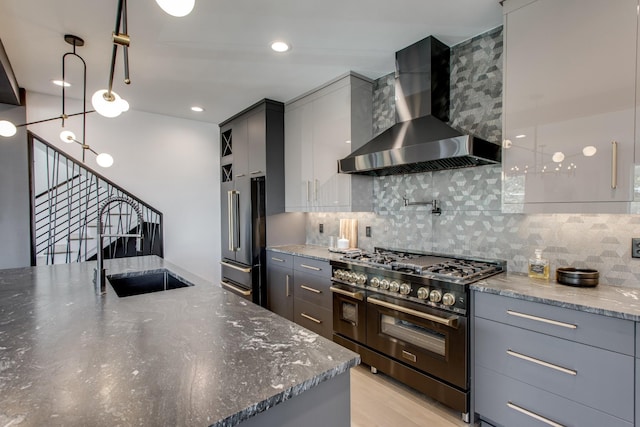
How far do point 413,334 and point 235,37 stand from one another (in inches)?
99.3

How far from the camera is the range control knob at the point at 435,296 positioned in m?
1.96

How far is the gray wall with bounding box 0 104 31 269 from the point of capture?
11.0ft

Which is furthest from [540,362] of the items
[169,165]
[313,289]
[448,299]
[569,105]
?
[169,165]

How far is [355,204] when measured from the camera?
2988 millimetres

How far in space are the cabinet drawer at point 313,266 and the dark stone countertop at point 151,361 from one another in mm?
1346

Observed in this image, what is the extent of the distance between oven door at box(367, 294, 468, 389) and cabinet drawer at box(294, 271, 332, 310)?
1.70ft

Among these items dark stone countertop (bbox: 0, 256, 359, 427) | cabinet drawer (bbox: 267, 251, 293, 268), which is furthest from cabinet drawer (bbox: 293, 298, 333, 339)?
dark stone countertop (bbox: 0, 256, 359, 427)

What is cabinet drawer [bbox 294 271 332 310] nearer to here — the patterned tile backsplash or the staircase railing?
the patterned tile backsplash

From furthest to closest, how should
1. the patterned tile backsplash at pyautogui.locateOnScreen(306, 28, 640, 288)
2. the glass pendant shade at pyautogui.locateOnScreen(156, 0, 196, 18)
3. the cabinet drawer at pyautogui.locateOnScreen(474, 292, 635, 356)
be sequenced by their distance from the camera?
the patterned tile backsplash at pyautogui.locateOnScreen(306, 28, 640, 288) → the cabinet drawer at pyautogui.locateOnScreen(474, 292, 635, 356) → the glass pendant shade at pyautogui.locateOnScreen(156, 0, 196, 18)

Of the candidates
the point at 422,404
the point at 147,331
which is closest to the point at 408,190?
the point at 422,404

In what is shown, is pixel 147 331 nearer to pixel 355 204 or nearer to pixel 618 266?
→ pixel 355 204

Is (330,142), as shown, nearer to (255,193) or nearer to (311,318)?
(255,193)

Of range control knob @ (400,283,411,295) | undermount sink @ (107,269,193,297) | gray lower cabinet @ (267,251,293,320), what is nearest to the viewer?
range control knob @ (400,283,411,295)

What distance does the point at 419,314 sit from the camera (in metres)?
2.04
